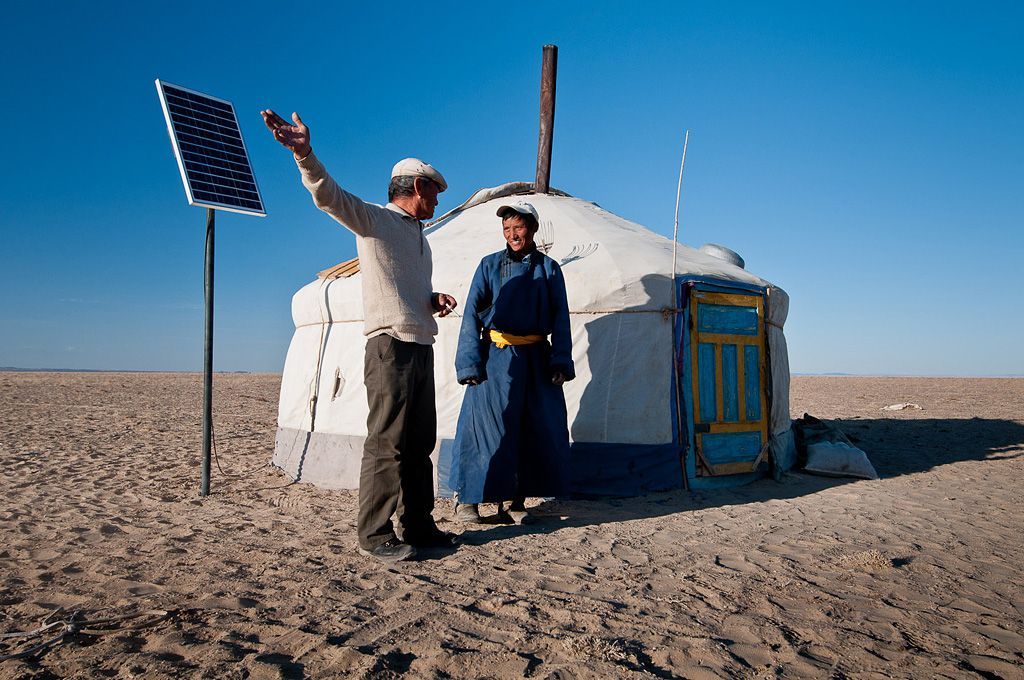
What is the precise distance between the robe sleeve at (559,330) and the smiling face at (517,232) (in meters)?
0.22

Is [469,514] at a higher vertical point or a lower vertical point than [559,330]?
lower

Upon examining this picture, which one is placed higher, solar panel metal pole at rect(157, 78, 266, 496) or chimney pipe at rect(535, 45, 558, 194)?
chimney pipe at rect(535, 45, 558, 194)

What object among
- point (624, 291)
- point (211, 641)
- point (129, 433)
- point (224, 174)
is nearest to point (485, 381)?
point (624, 291)

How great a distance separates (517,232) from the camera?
409 cm

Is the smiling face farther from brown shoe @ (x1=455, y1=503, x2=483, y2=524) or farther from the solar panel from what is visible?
the solar panel

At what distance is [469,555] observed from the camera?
3.29m

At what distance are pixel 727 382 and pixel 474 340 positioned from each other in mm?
2555

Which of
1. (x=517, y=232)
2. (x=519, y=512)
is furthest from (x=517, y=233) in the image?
(x=519, y=512)

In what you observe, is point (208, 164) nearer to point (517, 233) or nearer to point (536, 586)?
point (517, 233)

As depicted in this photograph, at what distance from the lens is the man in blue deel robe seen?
3.91 m

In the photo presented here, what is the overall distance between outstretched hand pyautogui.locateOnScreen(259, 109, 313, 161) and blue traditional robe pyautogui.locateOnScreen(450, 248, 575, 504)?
63.1 inches

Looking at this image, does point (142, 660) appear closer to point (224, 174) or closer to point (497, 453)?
point (497, 453)

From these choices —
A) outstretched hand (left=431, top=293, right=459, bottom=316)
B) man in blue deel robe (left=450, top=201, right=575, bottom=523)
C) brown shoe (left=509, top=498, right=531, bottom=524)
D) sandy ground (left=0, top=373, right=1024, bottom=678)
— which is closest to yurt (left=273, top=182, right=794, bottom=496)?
sandy ground (left=0, top=373, right=1024, bottom=678)

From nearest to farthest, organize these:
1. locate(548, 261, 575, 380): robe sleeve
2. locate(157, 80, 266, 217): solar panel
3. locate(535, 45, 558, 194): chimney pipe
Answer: locate(548, 261, 575, 380): robe sleeve, locate(157, 80, 266, 217): solar panel, locate(535, 45, 558, 194): chimney pipe
